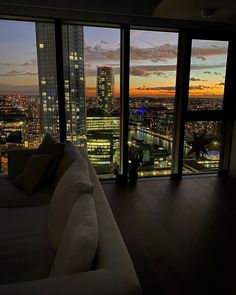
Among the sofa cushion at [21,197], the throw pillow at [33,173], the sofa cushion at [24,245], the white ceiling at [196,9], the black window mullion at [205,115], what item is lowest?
the sofa cushion at [24,245]

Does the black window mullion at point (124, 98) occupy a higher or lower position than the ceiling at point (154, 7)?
lower

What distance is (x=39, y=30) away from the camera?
11.1ft

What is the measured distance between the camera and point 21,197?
2312 millimetres

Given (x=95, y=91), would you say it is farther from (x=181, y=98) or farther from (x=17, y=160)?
(x=17, y=160)

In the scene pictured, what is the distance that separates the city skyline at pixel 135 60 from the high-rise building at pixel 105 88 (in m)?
0.07

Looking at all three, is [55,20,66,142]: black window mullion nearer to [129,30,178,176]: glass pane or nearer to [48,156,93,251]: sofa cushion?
[129,30,178,176]: glass pane

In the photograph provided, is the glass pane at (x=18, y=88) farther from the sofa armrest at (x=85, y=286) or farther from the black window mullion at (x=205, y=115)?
the sofa armrest at (x=85, y=286)

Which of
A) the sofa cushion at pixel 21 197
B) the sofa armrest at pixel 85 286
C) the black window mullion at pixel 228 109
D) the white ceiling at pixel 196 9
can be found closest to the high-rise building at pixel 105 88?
the white ceiling at pixel 196 9

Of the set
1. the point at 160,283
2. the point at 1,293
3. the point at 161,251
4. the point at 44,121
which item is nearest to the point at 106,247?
the point at 1,293

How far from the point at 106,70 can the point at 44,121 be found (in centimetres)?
124

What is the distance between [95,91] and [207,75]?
1.89m

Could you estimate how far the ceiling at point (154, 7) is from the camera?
2834 mm

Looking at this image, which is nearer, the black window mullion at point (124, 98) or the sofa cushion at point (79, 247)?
the sofa cushion at point (79, 247)

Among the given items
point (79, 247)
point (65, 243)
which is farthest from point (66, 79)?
point (79, 247)
